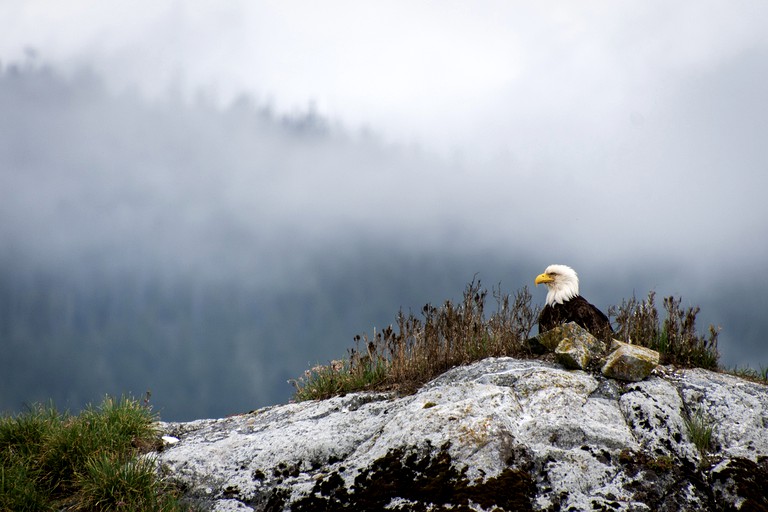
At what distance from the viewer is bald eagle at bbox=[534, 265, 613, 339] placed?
29.1 ft

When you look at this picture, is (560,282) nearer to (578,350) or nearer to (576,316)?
(576,316)

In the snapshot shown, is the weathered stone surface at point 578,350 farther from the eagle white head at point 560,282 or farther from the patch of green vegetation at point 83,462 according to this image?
the patch of green vegetation at point 83,462

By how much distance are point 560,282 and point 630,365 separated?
269cm

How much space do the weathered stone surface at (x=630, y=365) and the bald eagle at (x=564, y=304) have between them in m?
1.79

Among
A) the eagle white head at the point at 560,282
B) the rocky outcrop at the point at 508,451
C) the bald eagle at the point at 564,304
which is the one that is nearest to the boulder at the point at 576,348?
the rocky outcrop at the point at 508,451

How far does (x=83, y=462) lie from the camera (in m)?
6.95

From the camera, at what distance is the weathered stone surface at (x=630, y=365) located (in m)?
6.80

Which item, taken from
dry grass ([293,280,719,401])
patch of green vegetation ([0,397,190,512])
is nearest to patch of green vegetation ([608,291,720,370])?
dry grass ([293,280,719,401])

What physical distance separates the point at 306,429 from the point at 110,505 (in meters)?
1.96

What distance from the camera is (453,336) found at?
8.10m

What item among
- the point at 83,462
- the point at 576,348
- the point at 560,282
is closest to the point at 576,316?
the point at 560,282

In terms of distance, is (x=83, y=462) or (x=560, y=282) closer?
(x=83, y=462)

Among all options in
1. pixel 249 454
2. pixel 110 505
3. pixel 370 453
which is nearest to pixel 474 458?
pixel 370 453

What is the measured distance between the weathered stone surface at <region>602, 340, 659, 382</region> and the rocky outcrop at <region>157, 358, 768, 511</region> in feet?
0.36
